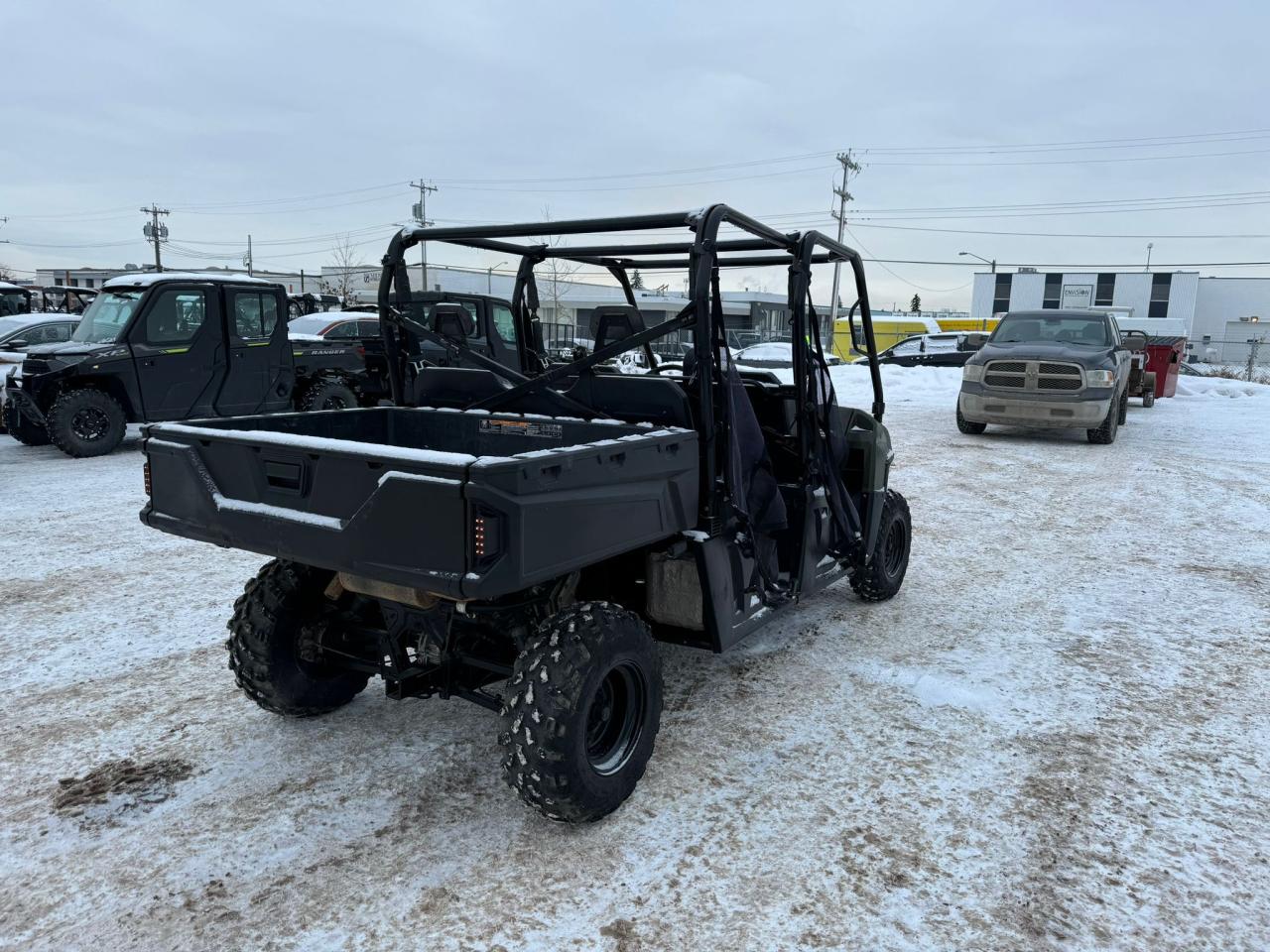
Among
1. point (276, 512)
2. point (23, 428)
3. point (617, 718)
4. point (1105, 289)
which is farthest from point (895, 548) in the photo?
point (1105, 289)

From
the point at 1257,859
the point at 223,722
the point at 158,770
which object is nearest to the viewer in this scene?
the point at 1257,859

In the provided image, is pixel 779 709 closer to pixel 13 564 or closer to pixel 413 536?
pixel 413 536

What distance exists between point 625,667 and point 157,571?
4147 mm

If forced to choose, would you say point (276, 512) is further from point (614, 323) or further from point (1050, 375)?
point (1050, 375)

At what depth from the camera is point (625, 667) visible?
10.3 feet

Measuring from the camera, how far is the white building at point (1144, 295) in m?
69.7

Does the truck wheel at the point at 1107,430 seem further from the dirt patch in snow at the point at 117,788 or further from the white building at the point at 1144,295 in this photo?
the white building at the point at 1144,295

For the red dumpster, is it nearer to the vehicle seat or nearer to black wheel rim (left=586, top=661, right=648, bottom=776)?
the vehicle seat

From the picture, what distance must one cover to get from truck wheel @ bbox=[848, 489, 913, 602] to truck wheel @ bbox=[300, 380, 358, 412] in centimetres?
824

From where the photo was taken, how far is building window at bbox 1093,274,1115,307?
71188 mm

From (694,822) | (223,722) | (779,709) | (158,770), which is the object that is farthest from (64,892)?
(779,709)

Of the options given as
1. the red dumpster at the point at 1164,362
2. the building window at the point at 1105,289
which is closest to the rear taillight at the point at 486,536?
the red dumpster at the point at 1164,362

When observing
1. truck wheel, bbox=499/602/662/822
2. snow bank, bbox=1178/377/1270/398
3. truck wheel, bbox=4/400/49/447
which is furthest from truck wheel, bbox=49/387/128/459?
snow bank, bbox=1178/377/1270/398

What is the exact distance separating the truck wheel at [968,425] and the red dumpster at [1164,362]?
620cm
